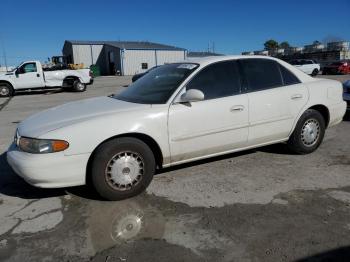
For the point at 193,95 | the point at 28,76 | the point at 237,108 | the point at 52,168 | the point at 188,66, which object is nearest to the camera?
the point at 52,168

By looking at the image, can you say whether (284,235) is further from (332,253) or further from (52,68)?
(52,68)

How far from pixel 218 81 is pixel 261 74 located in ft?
2.46

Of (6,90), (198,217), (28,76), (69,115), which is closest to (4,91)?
(6,90)

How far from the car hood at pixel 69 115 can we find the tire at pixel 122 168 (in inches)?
16.0

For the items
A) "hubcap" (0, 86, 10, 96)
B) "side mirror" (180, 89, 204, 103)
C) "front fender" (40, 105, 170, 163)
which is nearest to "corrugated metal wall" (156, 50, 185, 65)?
"hubcap" (0, 86, 10, 96)

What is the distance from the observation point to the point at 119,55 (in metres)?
46.9

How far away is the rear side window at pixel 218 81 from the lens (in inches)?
169

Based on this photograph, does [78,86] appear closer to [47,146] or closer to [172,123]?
[172,123]

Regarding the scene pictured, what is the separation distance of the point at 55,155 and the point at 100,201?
0.73 meters

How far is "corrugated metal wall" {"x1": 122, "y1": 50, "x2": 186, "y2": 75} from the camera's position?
154 feet

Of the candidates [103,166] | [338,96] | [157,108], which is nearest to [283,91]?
[338,96]

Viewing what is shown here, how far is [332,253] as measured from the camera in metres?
2.72

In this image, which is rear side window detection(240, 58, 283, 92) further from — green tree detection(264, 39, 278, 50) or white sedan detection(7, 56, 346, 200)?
green tree detection(264, 39, 278, 50)

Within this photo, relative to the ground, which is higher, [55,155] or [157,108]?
[157,108]
